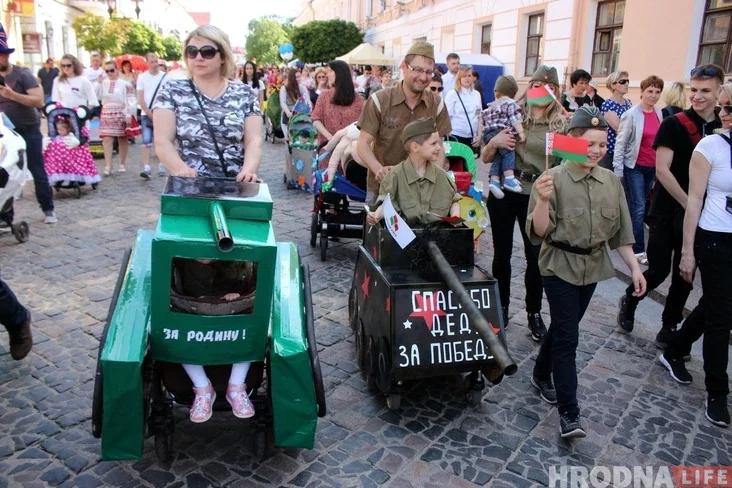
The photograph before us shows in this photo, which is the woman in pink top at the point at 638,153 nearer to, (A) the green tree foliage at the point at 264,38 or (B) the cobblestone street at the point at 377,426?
(B) the cobblestone street at the point at 377,426

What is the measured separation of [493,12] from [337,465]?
16.9 m

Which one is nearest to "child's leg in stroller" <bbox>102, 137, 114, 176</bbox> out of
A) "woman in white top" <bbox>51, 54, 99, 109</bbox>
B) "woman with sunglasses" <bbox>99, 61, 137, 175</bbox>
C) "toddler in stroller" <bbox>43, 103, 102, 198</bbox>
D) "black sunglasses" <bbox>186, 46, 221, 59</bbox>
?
"woman with sunglasses" <bbox>99, 61, 137, 175</bbox>

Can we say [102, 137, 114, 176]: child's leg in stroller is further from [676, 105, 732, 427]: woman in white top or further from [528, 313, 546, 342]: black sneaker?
[676, 105, 732, 427]: woman in white top

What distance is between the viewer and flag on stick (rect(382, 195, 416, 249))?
11.3 ft

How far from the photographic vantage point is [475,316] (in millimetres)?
2926

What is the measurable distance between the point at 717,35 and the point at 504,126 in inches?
251

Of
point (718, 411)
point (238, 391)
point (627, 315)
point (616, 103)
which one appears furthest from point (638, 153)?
point (238, 391)

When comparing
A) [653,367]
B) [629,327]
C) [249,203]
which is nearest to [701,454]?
[653,367]

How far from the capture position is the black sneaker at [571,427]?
11.0 feet

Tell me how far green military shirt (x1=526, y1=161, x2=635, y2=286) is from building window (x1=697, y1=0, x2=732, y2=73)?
7320 millimetres

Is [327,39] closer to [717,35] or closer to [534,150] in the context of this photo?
[717,35]

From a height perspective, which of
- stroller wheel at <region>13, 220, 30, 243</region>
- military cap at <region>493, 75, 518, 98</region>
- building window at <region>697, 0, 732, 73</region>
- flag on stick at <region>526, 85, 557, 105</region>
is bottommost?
stroller wheel at <region>13, 220, 30, 243</region>

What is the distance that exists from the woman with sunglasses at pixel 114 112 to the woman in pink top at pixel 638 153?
324 inches

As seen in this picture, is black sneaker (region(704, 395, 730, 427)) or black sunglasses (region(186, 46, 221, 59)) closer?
black sunglasses (region(186, 46, 221, 59))
